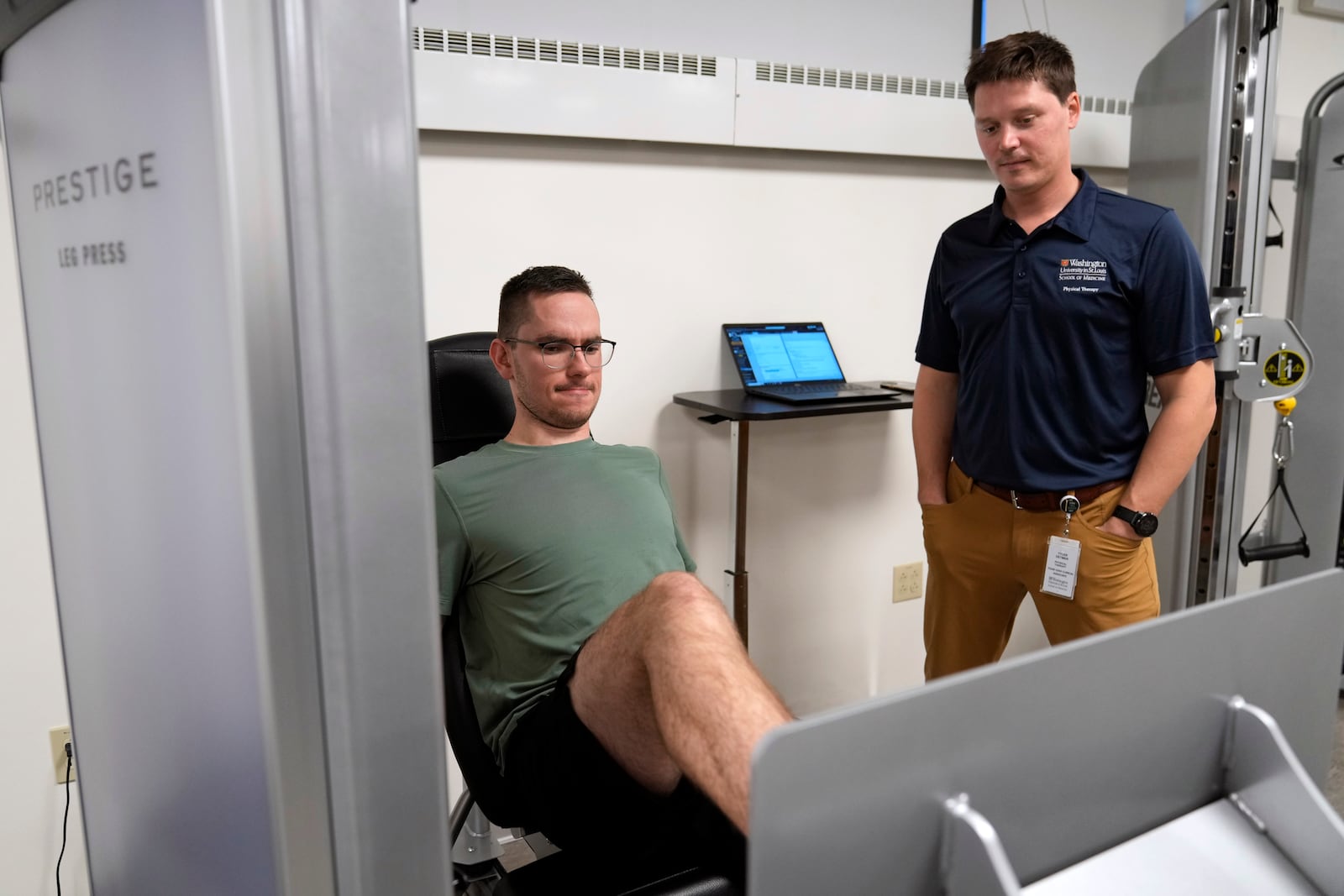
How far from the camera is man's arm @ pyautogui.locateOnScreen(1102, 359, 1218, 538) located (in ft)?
6.40

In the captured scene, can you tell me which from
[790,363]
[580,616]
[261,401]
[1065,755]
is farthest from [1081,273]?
[261,401]

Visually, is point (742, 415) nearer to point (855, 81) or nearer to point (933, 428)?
point (933, 428)

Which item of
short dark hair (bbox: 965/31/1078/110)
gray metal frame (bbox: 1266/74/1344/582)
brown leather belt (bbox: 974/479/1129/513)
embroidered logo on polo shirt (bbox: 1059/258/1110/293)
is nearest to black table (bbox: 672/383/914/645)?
brown leather belt (bbox: 974/479/1129/513)

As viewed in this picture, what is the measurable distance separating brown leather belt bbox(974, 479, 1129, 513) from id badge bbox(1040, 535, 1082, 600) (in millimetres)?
66

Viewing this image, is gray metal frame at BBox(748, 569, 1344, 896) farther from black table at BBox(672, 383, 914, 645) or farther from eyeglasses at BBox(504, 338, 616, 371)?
black table at BBox(672, 383, 914, 645)

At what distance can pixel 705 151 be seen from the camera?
96.9 inches

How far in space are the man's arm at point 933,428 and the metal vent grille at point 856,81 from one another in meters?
0.78

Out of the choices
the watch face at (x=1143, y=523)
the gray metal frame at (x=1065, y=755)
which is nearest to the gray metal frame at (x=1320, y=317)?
the watch face at (x=1143, y=523)

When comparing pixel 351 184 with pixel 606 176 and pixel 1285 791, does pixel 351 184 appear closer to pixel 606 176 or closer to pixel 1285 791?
pixel 1285 791

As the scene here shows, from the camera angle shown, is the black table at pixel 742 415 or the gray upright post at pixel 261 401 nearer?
the gray upright post at pixel 261 401

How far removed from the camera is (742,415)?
7.18 ft

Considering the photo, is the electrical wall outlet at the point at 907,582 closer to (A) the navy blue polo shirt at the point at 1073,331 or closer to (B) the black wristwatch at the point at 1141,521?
(A) the navy blue polo shirt at the point at 1073,331

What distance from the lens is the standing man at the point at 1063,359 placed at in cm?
193

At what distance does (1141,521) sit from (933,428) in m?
0.49
